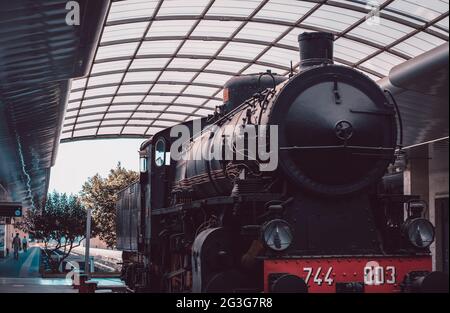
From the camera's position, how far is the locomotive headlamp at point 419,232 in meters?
8.17

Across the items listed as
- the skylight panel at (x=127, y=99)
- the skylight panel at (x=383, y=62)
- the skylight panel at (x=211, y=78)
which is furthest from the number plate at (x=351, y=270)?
the skylight panel at (x=127, y=99)

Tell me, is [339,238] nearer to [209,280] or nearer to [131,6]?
[209,280]

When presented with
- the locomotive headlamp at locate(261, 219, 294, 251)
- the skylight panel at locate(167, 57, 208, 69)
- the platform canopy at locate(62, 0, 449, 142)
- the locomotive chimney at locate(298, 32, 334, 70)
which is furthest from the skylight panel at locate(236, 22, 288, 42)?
the locomotive headlamp at locate(261, 219, 294, 251)

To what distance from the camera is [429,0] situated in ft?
59.2

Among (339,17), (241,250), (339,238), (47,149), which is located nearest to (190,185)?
(241,250)

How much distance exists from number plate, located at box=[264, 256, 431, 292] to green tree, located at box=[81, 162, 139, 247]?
3444 cm

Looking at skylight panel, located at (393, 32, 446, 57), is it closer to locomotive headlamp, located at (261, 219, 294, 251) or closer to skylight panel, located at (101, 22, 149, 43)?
skylight panel, located at (101, 22, 149, 43)

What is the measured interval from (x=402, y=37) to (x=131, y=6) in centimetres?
933

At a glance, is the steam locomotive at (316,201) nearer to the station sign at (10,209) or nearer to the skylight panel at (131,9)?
the skylight panel at (131,9)

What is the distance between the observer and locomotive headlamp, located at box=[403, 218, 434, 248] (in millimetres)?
8172

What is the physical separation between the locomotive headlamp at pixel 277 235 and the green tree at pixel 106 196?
34302 millimetres

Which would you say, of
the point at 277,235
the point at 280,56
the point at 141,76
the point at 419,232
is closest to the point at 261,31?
the point at 280,56

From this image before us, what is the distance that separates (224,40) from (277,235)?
1778 centimetres

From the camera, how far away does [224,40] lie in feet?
80.2
